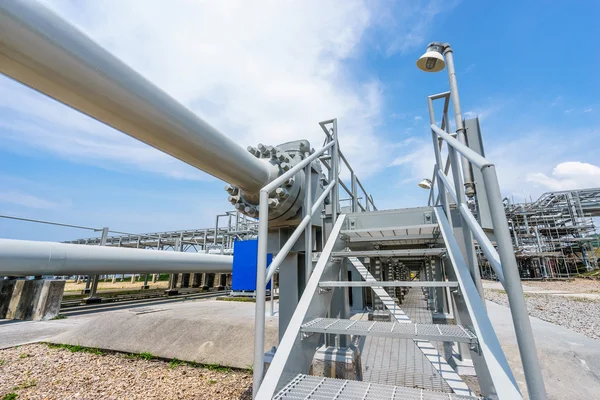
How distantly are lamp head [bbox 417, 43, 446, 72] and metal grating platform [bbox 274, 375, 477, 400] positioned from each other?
4.42 m

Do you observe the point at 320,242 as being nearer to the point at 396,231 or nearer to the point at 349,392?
the point at 396,231

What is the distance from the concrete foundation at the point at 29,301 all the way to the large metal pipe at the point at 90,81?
2.61m

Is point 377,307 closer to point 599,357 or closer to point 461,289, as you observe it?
point 599,357

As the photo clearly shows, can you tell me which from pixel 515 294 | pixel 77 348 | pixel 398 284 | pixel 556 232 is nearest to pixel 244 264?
pixel 77 348

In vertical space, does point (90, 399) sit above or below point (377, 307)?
below

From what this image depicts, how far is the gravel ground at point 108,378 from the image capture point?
3.21 metres

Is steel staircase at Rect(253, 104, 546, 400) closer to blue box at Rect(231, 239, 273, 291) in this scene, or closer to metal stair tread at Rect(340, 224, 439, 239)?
metal stair tread at Rect(340, 224, 439, 239)

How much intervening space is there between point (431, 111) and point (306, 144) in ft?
4.60

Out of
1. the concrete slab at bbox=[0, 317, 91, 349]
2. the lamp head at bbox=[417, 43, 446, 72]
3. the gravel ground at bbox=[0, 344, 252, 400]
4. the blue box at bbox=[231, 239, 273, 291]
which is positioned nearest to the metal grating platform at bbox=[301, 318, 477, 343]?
the gravel ground at bbox=[0, 344, 252, 400]

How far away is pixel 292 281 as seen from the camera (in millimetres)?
3166

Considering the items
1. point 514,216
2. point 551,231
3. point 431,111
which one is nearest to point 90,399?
point 431,111

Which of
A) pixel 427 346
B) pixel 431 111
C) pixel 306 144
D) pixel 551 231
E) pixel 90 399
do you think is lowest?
pixel 90 399

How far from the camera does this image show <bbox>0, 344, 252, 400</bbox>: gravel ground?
3.21 metres

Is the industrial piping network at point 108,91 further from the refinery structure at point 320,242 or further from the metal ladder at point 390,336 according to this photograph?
the metal ladder at point 390,336
